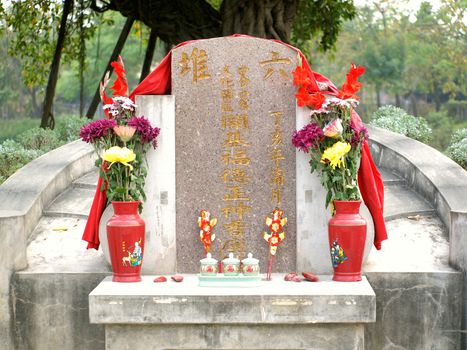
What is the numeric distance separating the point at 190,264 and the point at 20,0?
9.68 meters

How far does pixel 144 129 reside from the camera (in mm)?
6582

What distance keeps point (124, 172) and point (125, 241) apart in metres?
0.51

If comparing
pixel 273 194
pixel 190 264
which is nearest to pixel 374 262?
pixel 273 194

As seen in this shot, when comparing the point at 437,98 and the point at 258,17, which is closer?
the point at 258,17

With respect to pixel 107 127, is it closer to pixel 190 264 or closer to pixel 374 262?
pixel 190 264

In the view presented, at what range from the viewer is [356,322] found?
597 centimetres

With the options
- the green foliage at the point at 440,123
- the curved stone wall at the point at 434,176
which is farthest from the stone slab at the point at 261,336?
the green foliage at the point at 440,123

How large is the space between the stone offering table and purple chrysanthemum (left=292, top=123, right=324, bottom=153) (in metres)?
1.08

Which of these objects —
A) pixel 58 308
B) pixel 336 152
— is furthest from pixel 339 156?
pixel 58 308

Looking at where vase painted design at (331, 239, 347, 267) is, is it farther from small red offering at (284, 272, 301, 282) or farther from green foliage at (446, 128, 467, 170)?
green foliage at (446, 128, 467, 170)

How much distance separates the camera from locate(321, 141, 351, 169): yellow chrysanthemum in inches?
251

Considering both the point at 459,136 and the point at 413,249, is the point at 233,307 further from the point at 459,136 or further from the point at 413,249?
the point at 459,136

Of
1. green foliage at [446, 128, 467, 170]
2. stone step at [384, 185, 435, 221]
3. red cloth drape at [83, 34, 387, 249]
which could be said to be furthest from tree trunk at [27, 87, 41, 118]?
red cloth drape at [83, 34, 387, 249]

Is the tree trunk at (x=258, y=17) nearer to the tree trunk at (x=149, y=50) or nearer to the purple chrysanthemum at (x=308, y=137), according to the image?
the tree trunk at (x=149, y=50)
